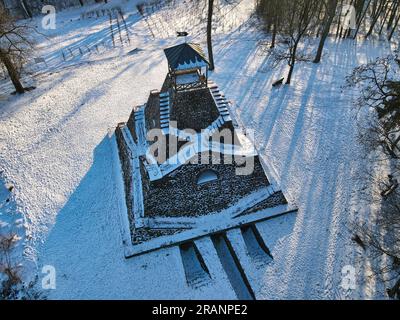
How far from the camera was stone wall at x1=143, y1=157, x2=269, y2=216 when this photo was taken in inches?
586

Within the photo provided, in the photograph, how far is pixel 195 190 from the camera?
50.6ft

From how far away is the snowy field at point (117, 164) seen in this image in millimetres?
14336

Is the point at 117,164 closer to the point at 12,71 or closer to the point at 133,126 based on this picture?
the point at 133,126

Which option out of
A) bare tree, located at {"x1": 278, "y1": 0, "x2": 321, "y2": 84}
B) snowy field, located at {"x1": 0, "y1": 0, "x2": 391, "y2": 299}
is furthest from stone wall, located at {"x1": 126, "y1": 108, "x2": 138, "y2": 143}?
bare tree, located at {"x1": 278, "y1": 0, "x2": 321, "y2": 84}

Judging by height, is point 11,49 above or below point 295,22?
above

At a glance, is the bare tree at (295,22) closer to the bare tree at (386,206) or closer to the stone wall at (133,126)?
the bare tree at (386,206)

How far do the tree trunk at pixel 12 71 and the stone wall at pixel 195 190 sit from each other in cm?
1726

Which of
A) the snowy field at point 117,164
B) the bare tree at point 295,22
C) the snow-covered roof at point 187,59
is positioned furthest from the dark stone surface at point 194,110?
the bare tree at point 295,22

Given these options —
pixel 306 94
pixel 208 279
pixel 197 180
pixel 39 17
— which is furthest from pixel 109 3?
pixel 208 279

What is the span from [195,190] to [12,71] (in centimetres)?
1979

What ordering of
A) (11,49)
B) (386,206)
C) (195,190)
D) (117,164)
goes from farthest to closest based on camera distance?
1. (11,49)
2. (117,164)
3. (386,206)
4. (195,190)

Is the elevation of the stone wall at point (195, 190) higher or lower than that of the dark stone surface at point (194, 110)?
lower

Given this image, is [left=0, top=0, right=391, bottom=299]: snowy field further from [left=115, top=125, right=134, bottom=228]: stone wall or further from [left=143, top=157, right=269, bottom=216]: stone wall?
[left=143, top=157, right=269, bottom=216]: stone wall

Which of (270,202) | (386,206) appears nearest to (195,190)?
(270,202)
